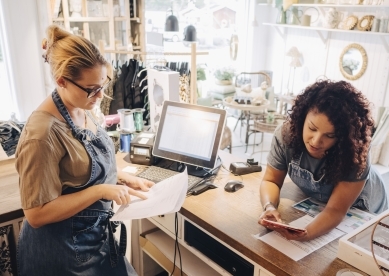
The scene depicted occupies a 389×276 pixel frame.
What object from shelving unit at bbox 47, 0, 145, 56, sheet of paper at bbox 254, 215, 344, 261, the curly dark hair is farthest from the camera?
shelving unit at bbox 47, 0, 145, 56

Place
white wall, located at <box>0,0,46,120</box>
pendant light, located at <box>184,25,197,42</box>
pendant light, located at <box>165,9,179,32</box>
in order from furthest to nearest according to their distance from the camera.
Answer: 1. pendant light, located at <box>184,25,197,42</box>
2. pendant light, located at <box>165,9,179,32</box>
3. white wall, located at <box>0,0,46,120</box>

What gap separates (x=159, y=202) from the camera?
4.31 ft

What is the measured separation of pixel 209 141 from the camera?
5.53 feet

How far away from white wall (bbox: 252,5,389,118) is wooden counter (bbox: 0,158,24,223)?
4.31 meters

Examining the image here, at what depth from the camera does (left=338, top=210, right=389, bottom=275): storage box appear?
3.40 ft

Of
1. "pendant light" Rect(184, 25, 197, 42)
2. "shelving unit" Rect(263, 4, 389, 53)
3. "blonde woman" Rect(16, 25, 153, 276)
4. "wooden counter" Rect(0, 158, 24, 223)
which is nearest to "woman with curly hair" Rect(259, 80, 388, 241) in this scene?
"blonde woman" Rect(16, 25, 153, 276)

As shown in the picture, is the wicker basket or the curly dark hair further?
the wicker basket

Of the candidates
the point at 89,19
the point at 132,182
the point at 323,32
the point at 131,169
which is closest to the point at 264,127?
the point at 323,32

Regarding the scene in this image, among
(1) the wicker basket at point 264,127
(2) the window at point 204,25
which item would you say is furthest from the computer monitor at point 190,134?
(2) the window at point 204,25

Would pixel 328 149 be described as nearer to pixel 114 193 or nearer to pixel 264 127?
pixel 114 193

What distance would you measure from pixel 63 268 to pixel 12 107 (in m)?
3.56

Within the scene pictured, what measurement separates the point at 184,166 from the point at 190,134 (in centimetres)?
18

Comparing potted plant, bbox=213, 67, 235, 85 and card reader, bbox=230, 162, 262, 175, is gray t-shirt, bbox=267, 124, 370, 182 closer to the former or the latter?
card reader, bbox=230, 162, 262, 175

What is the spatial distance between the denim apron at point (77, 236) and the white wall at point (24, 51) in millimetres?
3302
